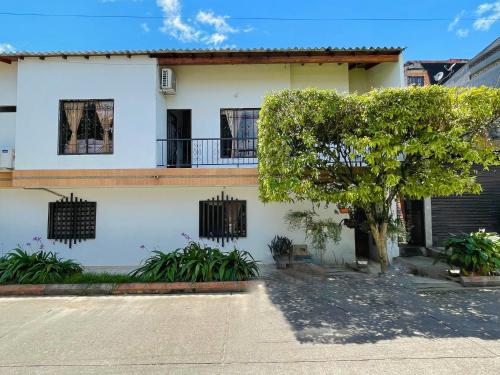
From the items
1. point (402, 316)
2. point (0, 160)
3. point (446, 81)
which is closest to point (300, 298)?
point (402, 316)

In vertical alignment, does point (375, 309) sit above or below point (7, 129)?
below

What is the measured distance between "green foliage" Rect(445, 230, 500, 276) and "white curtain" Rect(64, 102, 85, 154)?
9809 millimetres

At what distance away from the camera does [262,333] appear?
487cm

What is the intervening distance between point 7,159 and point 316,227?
8.20 m

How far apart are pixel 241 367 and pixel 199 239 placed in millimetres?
6101

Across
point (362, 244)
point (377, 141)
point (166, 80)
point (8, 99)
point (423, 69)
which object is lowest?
point (362, 244)

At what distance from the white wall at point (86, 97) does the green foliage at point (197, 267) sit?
2681mm

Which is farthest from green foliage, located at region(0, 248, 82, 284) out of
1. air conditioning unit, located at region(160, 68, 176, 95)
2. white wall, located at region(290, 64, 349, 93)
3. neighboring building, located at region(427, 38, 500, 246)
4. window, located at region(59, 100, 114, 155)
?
neighboring building, located at region(427, 38, 500, 246)

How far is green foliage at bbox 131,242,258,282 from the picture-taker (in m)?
7.38

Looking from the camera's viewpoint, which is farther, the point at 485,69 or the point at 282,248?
the point at 485,69

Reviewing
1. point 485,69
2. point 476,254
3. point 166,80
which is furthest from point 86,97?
point 485,69

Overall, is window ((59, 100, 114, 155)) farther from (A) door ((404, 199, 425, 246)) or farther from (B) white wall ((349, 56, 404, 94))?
(A) door ((404, 199, 425, 246))

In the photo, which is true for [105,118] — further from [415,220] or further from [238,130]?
[415,220]

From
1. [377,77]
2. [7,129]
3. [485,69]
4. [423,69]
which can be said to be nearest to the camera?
[7,129]
